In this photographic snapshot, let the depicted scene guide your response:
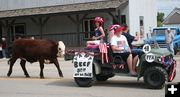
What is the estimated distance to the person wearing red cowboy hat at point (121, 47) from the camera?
10.2 m

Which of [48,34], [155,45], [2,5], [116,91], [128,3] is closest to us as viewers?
[116,91]

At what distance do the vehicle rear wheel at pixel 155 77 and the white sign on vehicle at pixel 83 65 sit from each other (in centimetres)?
144

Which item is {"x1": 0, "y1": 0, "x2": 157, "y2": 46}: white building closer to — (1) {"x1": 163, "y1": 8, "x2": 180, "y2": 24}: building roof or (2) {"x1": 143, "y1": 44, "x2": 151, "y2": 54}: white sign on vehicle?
(2) {"x1": 143, "y1": 44, "x2": 151, "y2": 54}: white sign on vehicle

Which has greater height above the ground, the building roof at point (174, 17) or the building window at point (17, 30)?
the building roof at point (174, 17)

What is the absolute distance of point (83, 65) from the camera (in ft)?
34.3

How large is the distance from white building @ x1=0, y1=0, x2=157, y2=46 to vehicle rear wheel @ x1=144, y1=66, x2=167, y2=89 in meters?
19.3

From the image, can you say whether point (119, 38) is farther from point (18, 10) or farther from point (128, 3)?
point (18, 10)

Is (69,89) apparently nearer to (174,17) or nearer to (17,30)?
(17,30)

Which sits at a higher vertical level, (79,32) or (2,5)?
(2,5)

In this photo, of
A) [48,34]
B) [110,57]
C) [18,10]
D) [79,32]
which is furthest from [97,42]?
[18,10]

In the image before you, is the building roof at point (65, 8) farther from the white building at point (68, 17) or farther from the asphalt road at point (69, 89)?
the asphalt road at point (69, 89)

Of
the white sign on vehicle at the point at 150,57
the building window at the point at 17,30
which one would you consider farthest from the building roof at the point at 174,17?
the white sign on vehicle at the point at 150,57

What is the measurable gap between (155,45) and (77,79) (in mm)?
2221

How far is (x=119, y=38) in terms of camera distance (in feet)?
33.8
